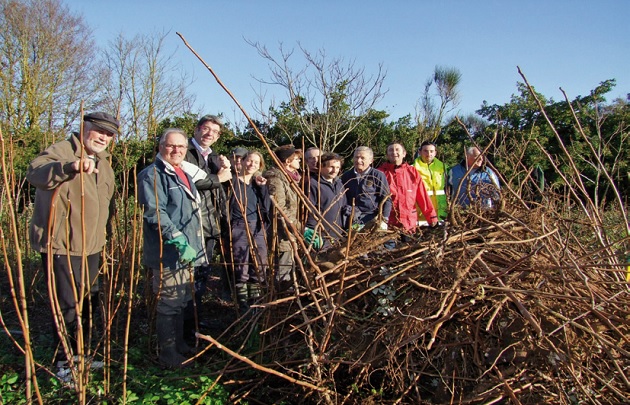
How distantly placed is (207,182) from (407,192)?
212 centimetres

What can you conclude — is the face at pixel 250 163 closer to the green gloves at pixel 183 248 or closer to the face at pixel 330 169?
the face at pixel 330 169

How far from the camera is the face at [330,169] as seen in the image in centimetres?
389

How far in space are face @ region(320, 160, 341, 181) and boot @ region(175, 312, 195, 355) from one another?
5.73ft

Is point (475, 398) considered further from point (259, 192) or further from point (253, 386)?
point (259, 192)

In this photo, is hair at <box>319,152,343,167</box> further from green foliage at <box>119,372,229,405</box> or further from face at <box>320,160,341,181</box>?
green foliage at <box>119,372,229,405</box>

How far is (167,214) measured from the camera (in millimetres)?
2693

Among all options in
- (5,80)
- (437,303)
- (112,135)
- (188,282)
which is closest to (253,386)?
(188,282)

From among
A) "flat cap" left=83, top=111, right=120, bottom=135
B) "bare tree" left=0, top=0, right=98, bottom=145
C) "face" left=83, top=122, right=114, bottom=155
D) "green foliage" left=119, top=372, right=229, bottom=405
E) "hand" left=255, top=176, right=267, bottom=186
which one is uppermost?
"bare tree" left=0, top=0, right=98, bottom=145

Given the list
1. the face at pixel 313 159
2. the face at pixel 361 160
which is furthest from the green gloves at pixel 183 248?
the face at pixel 361 160

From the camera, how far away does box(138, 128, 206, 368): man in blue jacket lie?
2607mm

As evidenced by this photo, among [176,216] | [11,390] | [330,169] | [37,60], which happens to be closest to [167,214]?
[176,216]

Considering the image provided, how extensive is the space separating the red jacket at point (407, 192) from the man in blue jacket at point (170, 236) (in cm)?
218

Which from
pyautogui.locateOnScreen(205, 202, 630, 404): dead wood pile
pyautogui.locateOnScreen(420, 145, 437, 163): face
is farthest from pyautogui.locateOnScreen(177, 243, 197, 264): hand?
pyautogui.locateOnScreen(420, 145, 437, 163): face

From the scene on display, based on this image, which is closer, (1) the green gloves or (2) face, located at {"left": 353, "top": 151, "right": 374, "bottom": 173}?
(1) the green gloves
